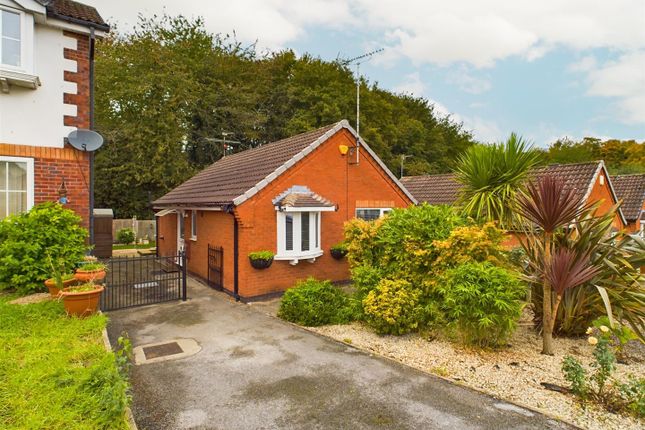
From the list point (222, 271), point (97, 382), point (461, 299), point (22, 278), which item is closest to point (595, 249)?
point (461, 299)

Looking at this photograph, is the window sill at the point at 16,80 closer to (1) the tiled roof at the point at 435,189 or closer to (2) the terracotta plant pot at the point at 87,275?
(2) the terracotta plant pot at the point at 87,275

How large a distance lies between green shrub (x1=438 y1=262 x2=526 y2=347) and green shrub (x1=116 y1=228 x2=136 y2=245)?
23.8m

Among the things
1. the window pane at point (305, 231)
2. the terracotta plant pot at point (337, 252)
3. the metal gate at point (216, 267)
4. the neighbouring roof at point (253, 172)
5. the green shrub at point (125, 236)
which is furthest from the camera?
the green shrub at point (125, 236)

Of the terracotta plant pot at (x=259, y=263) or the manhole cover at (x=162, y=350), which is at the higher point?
the terracotta plant pot at (x=259, y=263)

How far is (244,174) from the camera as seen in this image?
39.8ft

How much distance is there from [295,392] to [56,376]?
2949mm

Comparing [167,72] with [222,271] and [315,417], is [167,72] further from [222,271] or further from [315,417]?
[315,417]

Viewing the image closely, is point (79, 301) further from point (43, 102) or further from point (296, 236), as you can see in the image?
point (296, 236)

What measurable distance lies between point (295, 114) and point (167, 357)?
89.1 ft

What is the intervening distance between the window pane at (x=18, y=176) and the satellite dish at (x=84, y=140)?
1118mm

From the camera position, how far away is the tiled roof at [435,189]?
18141 mm

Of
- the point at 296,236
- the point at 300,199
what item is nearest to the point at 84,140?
the point at 300,199

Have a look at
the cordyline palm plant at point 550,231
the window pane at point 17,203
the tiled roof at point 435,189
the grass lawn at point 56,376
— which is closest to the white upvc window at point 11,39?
the window pane at point 17,203

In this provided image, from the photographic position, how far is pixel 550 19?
34.4 feet
